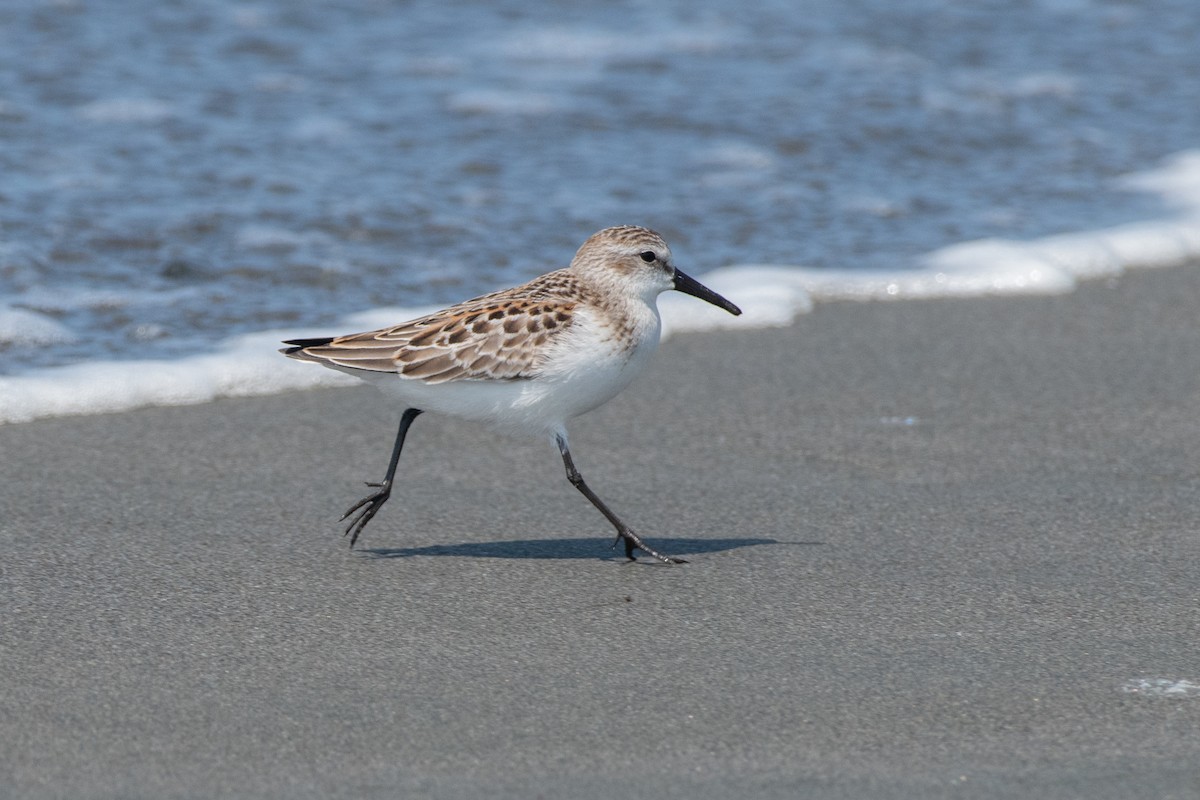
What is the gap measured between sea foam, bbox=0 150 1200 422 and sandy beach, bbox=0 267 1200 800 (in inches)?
5.5

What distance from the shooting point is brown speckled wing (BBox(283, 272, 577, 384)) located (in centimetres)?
446

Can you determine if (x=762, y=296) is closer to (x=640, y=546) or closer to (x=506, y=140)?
(x=640, y=546)

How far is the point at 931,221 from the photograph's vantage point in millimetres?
8320

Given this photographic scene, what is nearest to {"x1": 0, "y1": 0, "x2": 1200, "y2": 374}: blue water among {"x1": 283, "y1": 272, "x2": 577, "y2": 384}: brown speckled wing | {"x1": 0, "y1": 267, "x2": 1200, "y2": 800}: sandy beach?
{"x1": 0, "y1": 267, "x2": 1200, "y2": 800}: sandy beach

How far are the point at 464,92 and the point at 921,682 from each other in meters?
7.25

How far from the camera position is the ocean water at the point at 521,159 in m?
7.01

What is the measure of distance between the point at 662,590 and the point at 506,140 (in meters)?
5.52

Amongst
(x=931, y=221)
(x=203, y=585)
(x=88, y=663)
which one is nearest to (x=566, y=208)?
(x=931, y=221)

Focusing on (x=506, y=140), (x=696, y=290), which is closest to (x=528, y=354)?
(x=696, y=290)

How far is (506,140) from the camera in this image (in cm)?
945

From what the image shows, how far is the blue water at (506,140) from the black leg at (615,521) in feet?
7.44

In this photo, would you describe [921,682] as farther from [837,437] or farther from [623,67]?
[623,67]

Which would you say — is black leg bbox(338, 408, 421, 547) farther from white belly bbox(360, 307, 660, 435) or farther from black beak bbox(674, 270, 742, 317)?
black beak bbox(674, 270, 742, 317)

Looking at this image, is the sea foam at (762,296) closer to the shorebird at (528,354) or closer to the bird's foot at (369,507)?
the shorebird at (528,354)
